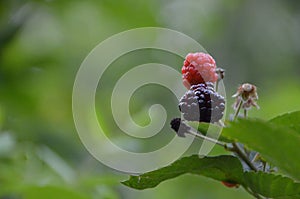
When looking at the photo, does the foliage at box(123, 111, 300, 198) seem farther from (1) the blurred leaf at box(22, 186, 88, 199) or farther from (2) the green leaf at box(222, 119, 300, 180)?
(1) the blurred leaf at box(22, 186, 88, 199)

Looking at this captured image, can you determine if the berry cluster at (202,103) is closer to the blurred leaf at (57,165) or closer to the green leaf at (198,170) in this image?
the green leaf at (198,170)

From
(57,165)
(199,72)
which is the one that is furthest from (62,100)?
(199,72)

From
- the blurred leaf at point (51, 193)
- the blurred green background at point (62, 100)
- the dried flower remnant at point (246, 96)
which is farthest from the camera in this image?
the blurred green background at point (62, 100)

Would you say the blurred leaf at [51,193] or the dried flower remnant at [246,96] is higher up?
the blurred leaf at [51,193]

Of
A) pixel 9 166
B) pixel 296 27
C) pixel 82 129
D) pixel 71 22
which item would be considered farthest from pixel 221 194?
pixel 296 27

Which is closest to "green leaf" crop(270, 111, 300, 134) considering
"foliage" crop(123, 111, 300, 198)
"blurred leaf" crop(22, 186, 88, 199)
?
"foliage" crop(123, 111, 300, 198)

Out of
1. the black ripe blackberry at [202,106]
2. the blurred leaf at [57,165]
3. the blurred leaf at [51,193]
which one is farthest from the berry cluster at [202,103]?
the blurred leaf at [57,165]
